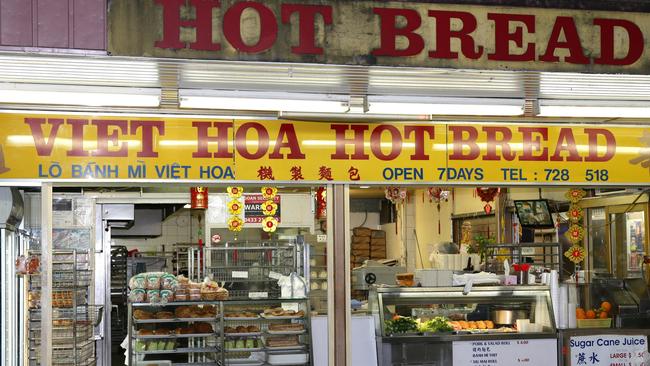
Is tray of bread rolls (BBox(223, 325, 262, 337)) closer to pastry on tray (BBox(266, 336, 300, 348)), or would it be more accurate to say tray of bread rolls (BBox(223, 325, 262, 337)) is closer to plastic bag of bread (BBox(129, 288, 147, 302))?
pastry on tray (BBox(266, 336, 300, 348))

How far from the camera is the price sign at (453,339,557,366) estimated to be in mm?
8984

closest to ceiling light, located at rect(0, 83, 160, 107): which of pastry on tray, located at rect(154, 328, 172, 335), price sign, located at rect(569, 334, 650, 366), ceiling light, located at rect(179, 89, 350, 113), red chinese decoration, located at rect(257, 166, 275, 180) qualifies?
ceiling light, located at rect(179, 89, 350, 113)

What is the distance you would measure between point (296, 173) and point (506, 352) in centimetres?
287

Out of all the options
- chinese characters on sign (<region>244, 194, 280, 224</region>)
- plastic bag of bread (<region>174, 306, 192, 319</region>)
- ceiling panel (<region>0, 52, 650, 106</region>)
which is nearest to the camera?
ceiling panel (<region>0, 52, 650, 106</region>)

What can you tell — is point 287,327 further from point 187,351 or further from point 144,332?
point 144,332

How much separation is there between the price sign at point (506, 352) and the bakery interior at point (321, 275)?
82 mm

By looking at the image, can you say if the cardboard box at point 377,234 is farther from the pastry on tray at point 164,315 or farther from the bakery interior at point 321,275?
the pastry on tray at point 164,315

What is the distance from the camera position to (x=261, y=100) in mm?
6875

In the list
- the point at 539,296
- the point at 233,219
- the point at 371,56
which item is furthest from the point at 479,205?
the point at 371,56

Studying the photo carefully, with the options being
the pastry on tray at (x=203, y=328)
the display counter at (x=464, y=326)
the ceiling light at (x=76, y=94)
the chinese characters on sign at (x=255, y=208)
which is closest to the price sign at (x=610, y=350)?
the display counter at (x=464, y=326)

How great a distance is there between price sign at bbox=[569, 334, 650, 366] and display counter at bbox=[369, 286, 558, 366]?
0.25 metres

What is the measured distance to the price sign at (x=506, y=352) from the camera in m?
8.98

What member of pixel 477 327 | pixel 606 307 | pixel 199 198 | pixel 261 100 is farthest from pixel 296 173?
pixel 199 198

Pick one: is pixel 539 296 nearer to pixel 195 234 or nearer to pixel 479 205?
pixel 479 205
